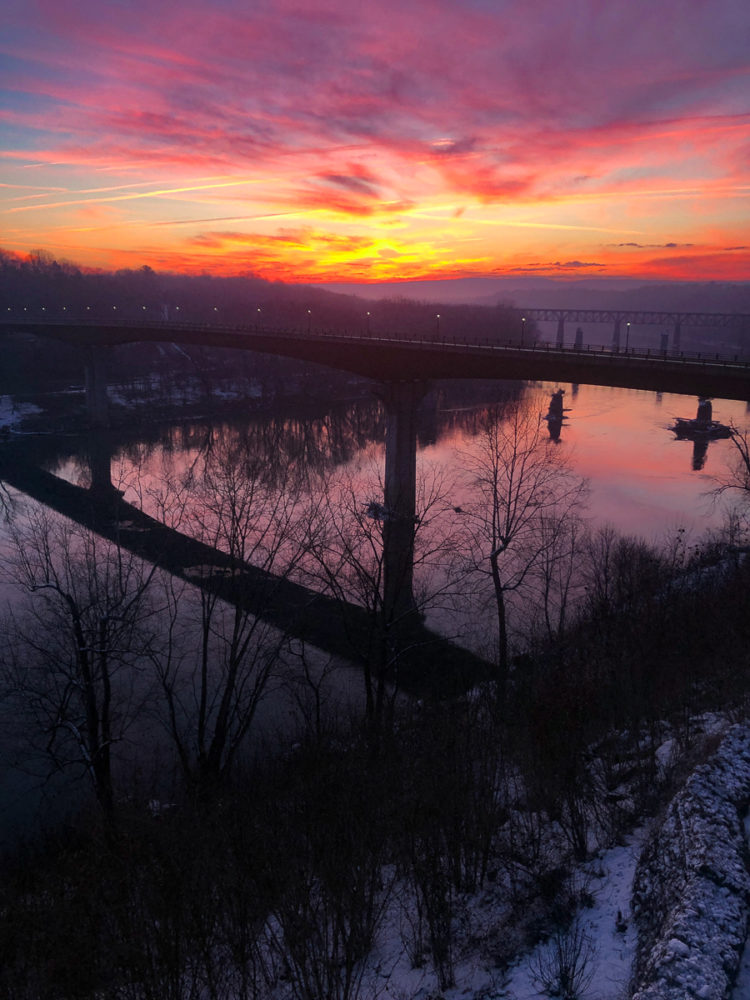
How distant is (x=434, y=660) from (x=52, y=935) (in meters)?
12.6

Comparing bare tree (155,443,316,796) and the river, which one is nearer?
bare tree (155,443,316,796)

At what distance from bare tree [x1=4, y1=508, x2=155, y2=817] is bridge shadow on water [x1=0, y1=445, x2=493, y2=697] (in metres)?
1.35

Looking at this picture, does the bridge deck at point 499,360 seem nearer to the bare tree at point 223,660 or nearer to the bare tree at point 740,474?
the bare tree at point 740,474

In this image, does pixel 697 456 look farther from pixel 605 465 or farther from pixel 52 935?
pixel 52 935

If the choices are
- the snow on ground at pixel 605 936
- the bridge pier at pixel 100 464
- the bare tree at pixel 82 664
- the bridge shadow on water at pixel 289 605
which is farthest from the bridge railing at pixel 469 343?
the snow on ground at pixel 605 936

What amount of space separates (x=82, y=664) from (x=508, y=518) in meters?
11.1

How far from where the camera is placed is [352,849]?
275 inches

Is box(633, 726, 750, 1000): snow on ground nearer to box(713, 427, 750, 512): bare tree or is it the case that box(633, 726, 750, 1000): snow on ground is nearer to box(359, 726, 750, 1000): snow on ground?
box(359, 726, 750, 1000): snow on ground

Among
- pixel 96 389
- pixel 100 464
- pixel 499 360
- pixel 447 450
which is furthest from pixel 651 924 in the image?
pixel 96 389

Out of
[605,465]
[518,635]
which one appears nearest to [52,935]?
[518,635]

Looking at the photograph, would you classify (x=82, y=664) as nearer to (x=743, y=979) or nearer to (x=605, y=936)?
(x=605, y=936)

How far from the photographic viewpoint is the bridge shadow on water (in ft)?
53.7

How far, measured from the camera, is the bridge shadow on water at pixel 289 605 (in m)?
16.4

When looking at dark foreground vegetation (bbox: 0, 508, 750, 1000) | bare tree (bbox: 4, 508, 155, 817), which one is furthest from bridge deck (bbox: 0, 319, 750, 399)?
bare tree (bbox: 4, 508, 155, 817)
